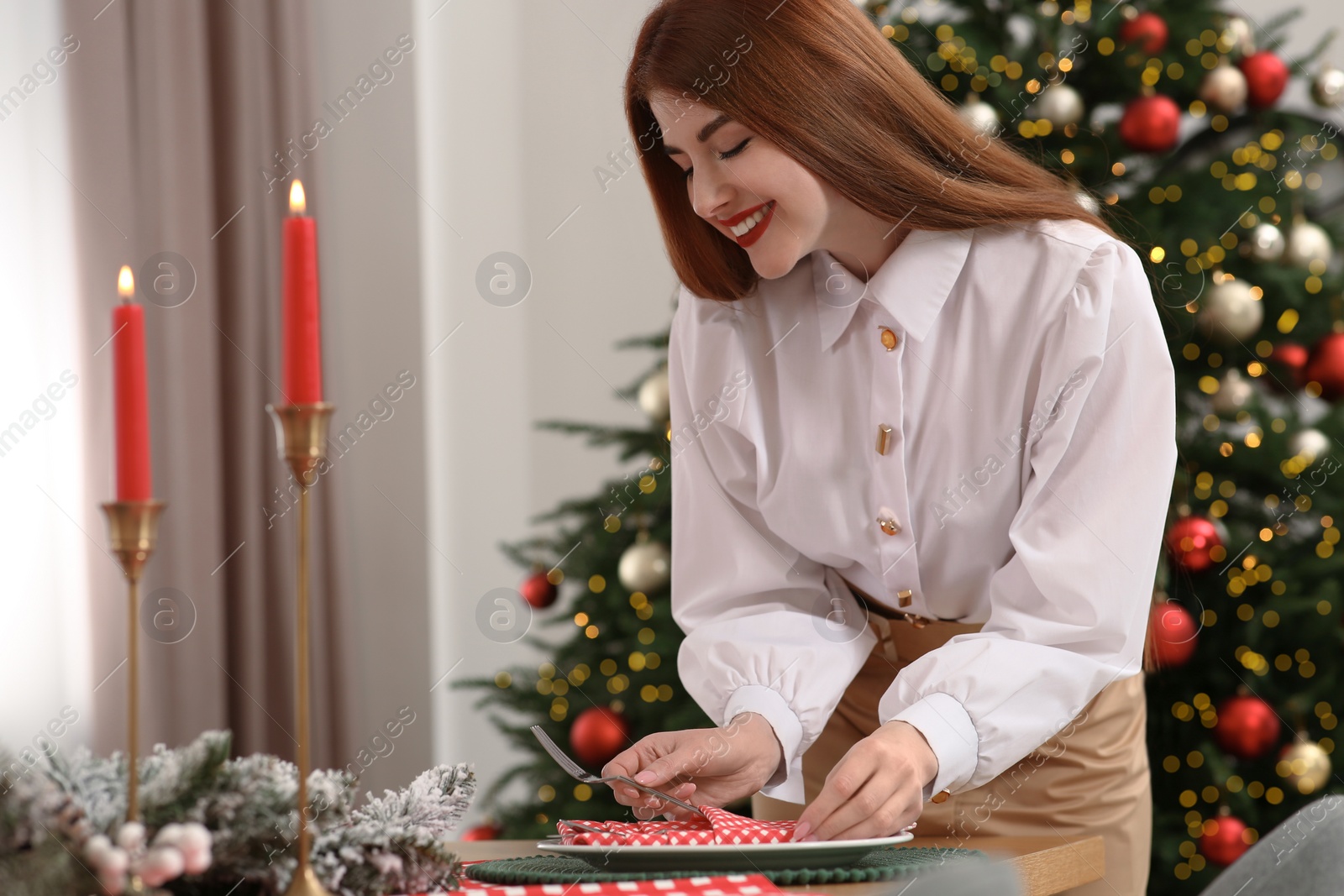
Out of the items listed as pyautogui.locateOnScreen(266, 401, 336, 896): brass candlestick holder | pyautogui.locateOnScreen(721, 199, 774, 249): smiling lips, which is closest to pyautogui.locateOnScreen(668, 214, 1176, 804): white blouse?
pyautogui.locateOnScreen(721, 199, 774, 249): smiling lips

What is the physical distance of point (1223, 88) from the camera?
2.03 meters

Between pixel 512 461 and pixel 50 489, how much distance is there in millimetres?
1260

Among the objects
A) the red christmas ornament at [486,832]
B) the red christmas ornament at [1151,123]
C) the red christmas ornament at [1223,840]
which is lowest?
the red christmas ornament at [486,832]

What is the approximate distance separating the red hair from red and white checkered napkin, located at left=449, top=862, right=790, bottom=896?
0.72m

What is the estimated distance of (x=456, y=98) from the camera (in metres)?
3.24

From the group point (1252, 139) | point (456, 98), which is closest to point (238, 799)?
point (1252, 139)

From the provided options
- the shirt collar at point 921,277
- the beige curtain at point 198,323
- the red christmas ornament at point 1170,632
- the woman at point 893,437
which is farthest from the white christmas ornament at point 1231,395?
the beige curtain at point 198,323

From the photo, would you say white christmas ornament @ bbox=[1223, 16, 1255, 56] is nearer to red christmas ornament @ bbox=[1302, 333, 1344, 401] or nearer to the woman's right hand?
red christmas ornament @ bbox=[1302, 333, 1344, 401]

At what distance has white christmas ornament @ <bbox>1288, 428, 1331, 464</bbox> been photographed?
194 centimetres

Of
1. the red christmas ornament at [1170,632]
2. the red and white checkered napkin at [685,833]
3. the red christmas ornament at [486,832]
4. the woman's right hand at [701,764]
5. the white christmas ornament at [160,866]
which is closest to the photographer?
the white christmas ornament at [160,866]

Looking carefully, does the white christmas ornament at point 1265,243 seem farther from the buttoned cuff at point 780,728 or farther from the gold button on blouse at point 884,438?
the buttoned cuff at point 780,728

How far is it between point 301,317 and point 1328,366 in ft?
6.27

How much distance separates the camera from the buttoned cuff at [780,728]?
1.10m

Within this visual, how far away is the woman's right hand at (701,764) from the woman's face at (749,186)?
1.50 feet
